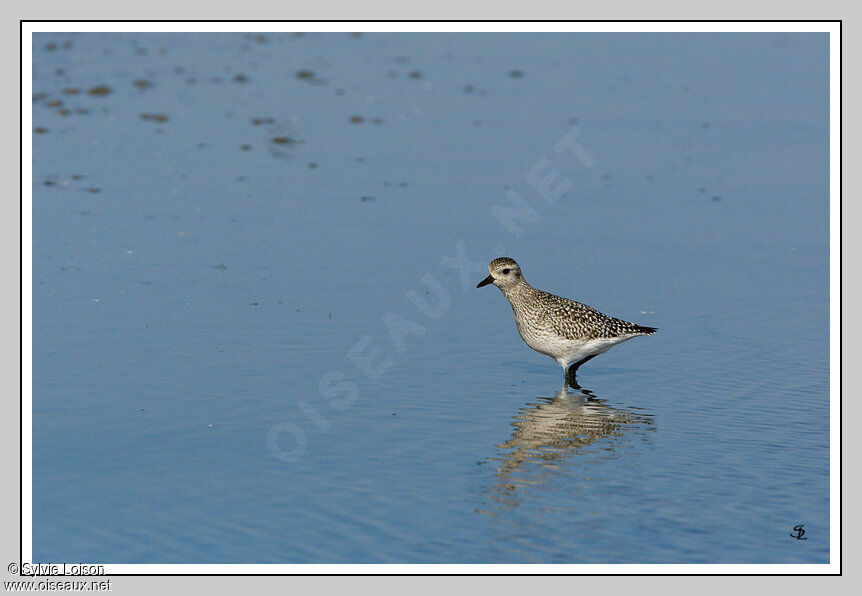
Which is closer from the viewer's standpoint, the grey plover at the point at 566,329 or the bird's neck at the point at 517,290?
the grey plover at the point at 566,329

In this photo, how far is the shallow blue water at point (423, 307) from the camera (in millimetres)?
10570

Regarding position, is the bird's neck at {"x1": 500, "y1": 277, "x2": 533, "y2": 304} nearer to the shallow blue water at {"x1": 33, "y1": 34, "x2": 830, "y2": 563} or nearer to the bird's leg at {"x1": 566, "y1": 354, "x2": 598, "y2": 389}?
the shallow blue water at {"x1": 33, "y1": 34, "x2": 830, "y2": 563}

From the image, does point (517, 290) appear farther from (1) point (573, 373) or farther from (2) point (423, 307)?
(2) point (423, 307)

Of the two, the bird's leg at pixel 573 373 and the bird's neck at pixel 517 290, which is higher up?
the bird's neck at pixel 517 290

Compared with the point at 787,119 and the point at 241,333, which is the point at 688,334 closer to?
the point at 241,333

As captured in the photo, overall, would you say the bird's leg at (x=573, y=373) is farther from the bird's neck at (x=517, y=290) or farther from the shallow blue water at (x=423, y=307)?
the bird's neck at (x=517, y=290)


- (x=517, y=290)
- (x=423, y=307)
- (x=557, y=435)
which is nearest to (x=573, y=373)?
(x=517, y=290)

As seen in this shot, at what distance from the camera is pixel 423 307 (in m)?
16.5

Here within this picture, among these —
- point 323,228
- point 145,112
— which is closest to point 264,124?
point 145,112
